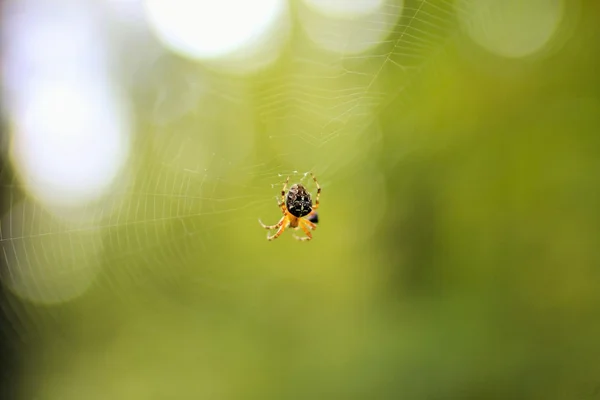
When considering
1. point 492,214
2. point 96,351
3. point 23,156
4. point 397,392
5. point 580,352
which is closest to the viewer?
point 23,156

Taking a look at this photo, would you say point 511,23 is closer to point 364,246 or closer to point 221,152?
point 364,246

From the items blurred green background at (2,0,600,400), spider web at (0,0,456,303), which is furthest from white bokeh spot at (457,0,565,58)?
spider web at (0,0,456,303)

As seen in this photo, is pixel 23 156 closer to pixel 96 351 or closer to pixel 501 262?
pixel 96 351

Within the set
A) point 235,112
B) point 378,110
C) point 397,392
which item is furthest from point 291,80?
point 397,392

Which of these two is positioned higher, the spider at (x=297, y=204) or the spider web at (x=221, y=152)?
the spider web at (x=221, y=152)

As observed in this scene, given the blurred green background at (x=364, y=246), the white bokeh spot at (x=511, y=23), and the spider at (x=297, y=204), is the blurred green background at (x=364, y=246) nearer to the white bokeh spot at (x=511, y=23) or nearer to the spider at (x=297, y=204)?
the white bokeh spot at (x=511, y=23)

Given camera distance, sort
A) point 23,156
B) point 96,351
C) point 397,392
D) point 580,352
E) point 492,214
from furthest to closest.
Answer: point 96,351
point 397,392
point 492,214
point 580,352
point 23,156

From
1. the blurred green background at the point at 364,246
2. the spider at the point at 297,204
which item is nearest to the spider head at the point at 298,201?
the spider at the point at 297,204
